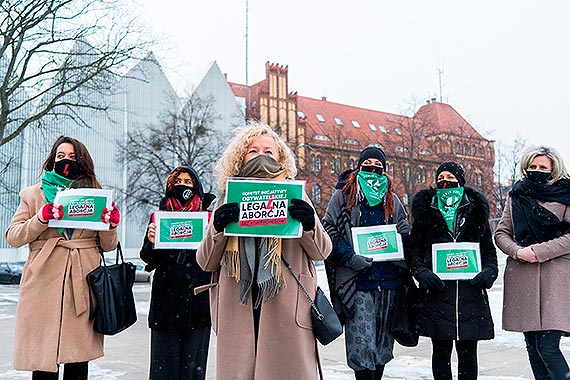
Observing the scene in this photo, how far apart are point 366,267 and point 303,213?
1.49 metres

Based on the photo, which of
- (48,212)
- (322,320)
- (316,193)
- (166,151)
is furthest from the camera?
(316,193)

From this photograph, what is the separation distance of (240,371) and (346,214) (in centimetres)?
188

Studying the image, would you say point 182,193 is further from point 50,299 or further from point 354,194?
point 354,194

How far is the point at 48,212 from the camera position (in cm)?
374

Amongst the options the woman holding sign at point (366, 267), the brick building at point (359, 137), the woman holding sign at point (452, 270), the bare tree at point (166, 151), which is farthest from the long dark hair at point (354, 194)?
the bare tree at point (166, 151)

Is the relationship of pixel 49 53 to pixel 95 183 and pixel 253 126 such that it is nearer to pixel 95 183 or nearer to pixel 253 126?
pixel 95 183

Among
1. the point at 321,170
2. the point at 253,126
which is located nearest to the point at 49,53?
the point at 253,126

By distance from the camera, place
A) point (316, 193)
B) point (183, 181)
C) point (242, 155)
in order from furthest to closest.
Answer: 1. point (316, 193)
2. point (183, 181)
3. point (242, 155)

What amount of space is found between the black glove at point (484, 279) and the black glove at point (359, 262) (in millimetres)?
855

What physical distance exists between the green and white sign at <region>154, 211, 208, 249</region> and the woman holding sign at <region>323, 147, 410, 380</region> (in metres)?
1.05

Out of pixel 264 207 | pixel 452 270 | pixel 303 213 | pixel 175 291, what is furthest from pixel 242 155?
pixel 452 270

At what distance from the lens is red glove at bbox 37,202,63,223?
147 inches

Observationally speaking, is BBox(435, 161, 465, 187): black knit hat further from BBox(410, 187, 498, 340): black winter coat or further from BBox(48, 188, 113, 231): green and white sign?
BBox(48, 188, 113, 231): green and white sign

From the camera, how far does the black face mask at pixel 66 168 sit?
159 inches
